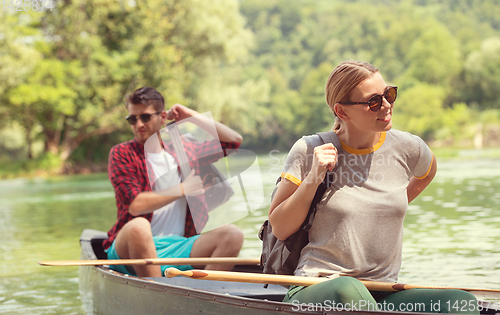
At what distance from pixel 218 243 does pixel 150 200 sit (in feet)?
1.75

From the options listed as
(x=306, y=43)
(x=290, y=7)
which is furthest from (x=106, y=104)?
(x=290, y=7)

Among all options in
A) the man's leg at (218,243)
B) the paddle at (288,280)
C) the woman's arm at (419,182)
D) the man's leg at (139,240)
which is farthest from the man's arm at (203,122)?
the woman's arm at (419,182)

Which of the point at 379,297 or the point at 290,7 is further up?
the point at 290,7

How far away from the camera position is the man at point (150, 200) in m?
3.61

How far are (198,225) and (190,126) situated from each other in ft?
2.21

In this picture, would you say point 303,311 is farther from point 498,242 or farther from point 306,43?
point 306,43

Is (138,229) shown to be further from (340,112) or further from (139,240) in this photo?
(340,112)

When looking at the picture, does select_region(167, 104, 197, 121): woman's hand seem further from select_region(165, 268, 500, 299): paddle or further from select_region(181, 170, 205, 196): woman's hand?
select_region(165, 268, 500, 299): paddle

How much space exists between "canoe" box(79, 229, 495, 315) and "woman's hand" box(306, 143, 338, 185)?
0.47m

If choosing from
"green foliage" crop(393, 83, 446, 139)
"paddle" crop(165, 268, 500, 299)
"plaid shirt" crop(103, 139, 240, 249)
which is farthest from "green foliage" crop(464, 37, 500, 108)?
"paddle" crop(165, 268, 500, 299)

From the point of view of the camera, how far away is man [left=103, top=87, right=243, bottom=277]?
361 cm

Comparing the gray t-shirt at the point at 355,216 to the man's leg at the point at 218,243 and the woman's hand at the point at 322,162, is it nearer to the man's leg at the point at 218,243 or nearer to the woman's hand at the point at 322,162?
the woman's hand at the point at 322,162

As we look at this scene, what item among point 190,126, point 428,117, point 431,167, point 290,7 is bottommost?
point 428,117

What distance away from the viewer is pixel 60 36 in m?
28.3
